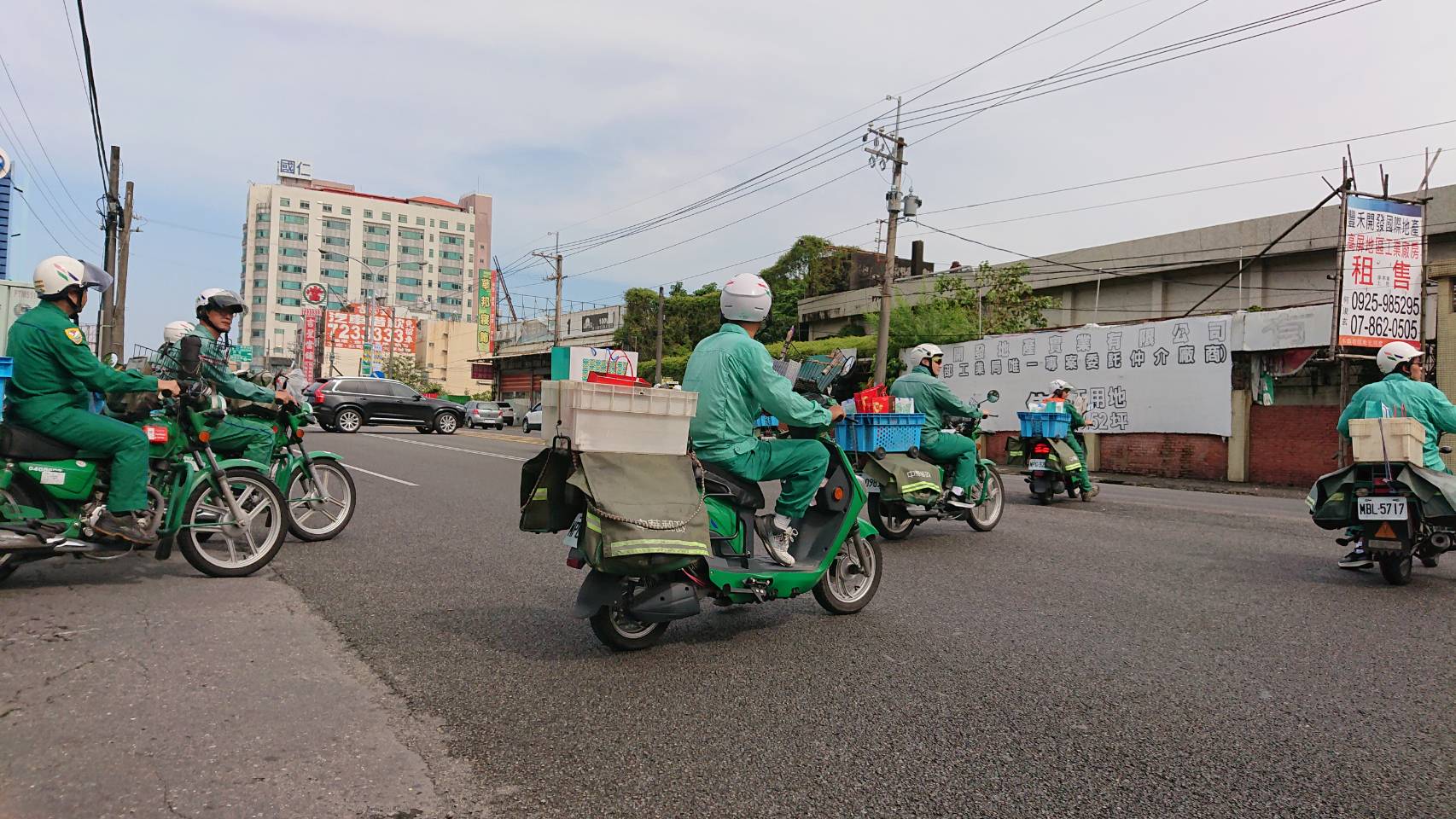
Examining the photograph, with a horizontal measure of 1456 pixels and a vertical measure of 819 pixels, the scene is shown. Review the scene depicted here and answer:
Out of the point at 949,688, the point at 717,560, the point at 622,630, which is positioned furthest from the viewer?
the point at 717,560

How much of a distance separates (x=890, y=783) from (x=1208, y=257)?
3312 cm

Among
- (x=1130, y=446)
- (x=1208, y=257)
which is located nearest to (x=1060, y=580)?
(x=1130, y=446)

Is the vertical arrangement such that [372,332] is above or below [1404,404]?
above

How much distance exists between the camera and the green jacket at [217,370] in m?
7.18

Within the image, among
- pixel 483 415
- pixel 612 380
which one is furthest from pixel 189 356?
pixel 483 415

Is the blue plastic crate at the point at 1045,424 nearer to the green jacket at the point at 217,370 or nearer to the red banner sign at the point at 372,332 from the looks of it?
the green jacket at the point at 217,370

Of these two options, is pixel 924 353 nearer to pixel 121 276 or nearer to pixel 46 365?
pixel 46 365

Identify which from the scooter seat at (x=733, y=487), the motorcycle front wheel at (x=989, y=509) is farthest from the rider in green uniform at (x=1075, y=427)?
the scooter seat at (x=733, y=487)

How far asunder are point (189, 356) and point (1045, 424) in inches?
371

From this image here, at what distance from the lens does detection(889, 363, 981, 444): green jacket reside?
354 inches

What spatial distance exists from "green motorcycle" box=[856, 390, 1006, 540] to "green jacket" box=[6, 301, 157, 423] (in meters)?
5.78

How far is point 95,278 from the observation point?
6.21 metres

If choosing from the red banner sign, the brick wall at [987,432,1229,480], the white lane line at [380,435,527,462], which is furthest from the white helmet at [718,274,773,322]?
the red banner sign

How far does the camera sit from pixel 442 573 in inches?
269
